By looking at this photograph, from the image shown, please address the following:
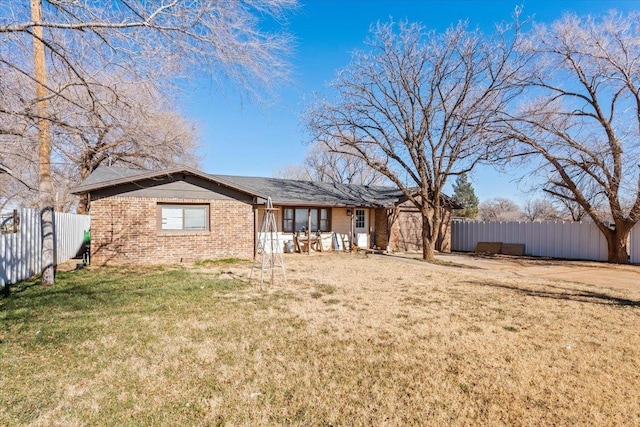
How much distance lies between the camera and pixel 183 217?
39.2 feet

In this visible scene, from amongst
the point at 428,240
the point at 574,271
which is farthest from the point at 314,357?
the point at 574,271

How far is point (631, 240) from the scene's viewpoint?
539 inches

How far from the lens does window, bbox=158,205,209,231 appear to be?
1168cm

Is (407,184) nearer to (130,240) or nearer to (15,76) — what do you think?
(130,240)

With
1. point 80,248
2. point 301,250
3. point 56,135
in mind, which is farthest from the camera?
point 301,250

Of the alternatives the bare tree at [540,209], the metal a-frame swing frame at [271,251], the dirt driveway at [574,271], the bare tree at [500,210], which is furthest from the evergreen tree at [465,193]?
the metal a-frame swing frame at [271,251]

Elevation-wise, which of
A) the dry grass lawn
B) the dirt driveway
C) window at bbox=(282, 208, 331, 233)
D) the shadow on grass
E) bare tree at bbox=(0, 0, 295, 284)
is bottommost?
the dirt driveway

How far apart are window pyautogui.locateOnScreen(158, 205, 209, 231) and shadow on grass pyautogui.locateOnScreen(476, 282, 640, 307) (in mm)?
9168

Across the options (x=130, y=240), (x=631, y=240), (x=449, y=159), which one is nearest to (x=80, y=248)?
(x=130, y=240)

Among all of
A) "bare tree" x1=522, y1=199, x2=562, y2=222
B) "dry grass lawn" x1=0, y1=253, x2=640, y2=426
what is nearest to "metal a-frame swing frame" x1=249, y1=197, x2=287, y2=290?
"dry grass lawn" x1=0, y1=253, x2=640, y2=426

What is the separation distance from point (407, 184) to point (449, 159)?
5.45 metres

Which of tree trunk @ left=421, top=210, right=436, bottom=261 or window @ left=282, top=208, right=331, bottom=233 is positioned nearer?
A: tree trunk @ left=421, top=210, right=436, bottom=261

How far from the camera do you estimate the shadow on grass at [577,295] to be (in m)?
6.91

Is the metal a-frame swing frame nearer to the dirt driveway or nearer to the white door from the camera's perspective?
the white door
